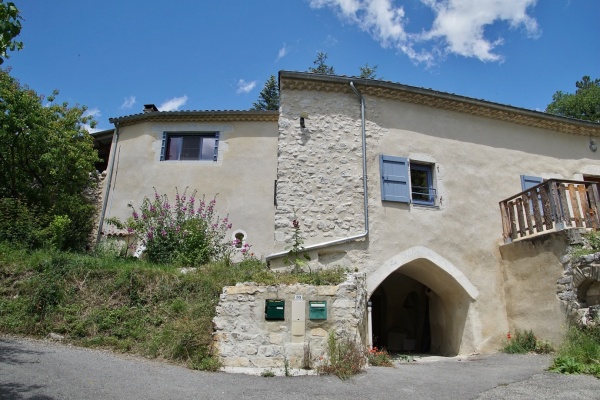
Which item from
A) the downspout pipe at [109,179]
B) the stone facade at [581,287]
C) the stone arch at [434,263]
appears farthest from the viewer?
the downspout pipe at [109,179]

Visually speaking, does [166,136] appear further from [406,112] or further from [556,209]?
[556,209]

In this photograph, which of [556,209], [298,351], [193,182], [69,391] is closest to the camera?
[69,391]

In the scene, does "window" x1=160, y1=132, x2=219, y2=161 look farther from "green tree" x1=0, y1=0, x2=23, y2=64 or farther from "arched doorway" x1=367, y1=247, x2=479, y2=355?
"green tree" x1=0, y1=0, x2=23, y2=64

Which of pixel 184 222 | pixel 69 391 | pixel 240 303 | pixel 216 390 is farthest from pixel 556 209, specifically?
pixel 69 391

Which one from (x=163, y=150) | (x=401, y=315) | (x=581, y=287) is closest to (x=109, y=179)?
(x=163, y=150)

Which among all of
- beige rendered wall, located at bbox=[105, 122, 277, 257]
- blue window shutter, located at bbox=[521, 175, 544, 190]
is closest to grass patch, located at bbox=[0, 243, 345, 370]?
beige rendered wall, located at bbox=[105, 122, 277, 257]

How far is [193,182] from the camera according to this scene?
12938mm

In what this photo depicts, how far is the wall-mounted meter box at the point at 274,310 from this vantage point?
6973mm

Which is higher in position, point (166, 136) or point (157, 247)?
point (166, 136)

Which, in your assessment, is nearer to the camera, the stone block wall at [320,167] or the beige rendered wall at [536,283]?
the beige rendered wall at [536,283]

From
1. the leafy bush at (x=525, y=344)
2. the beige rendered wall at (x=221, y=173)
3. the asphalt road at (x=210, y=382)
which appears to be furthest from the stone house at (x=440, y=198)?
the asphalt road at (x=210, y=382)

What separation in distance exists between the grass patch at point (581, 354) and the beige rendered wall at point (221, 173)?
767 cm

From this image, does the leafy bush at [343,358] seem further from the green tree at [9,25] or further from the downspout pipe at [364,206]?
the green tree at [9,25]

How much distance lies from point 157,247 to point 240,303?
3.72 meters
